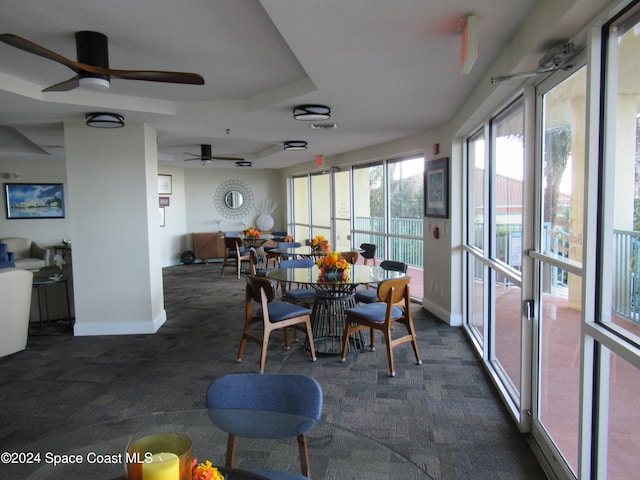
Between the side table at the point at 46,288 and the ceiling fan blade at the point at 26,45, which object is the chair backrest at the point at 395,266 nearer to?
the ceiling fan blade at the point at 26,45

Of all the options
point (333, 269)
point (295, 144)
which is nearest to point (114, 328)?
point (333, 269)

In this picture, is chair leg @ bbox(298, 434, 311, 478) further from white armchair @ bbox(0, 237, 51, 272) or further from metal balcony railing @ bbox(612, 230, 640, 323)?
white armchair @ bbox(0, 237, 51, 272)

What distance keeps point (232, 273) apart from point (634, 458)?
7843mm

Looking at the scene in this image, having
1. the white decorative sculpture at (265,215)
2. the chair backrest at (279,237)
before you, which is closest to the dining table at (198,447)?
the chair backrest at (279,237)

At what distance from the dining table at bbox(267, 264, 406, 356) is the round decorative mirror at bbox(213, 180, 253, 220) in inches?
268

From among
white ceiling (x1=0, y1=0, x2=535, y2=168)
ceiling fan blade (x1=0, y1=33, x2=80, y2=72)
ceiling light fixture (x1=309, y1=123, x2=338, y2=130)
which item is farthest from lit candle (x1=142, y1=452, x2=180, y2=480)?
ceiling light fixture (x1=309, y1=123, x2=338, y2=130)

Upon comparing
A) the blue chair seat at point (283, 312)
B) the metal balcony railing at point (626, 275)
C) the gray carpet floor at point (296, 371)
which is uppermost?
the metal balcony railing at point (626, 275)

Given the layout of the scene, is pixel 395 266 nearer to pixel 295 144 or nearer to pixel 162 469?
pixel 295 144

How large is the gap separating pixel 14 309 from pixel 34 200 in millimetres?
5561

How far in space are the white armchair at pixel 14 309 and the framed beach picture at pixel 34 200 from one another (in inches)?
209

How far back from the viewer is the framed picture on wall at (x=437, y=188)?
489 cm

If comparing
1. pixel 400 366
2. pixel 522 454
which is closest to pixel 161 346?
pixel 400 366

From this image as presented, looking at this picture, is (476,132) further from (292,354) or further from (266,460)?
(266,460)

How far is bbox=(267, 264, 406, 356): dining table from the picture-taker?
3.78 metres
